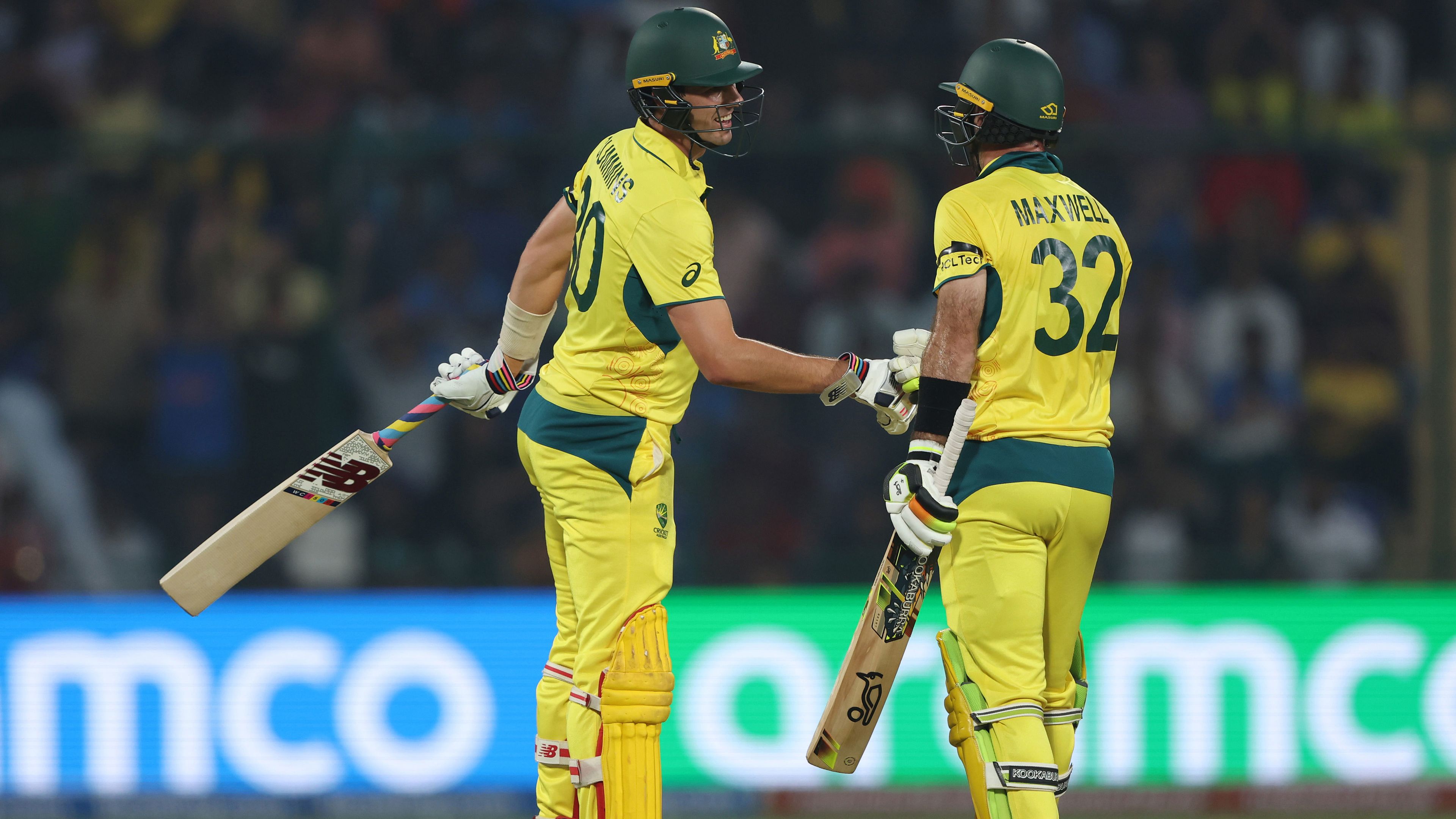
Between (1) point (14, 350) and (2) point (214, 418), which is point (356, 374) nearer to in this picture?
(2) point (214, 418)

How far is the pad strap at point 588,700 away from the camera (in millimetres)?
4957

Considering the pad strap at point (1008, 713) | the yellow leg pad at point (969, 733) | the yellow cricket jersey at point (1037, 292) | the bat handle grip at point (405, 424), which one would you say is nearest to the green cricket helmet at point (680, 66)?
the yellow cricket jersey at point (1037, 292)

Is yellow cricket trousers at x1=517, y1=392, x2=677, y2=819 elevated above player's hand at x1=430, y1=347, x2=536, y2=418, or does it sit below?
below

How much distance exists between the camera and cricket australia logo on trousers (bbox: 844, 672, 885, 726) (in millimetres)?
5152

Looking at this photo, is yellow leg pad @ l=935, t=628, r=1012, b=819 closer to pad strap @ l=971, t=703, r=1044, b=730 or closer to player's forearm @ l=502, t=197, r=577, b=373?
pad strap @ l=971, t=703, r=1044, b=730

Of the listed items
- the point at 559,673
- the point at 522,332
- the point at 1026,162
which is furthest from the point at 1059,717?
the point at 522,332

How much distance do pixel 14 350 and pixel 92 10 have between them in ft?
9.15

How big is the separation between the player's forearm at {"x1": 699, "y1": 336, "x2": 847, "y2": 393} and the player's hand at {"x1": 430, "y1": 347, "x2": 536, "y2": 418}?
95cm

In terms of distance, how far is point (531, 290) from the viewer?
5484 millimetres

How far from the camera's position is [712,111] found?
509 cm

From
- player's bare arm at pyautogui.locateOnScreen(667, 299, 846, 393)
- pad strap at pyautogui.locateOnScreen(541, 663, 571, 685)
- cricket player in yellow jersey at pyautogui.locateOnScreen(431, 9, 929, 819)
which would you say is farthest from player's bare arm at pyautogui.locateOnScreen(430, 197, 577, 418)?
pad strap at pyautogui.locateOnScreen(541, 663, 571, 685)

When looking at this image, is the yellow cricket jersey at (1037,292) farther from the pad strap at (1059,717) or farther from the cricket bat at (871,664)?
the pad strap at (1059,717)

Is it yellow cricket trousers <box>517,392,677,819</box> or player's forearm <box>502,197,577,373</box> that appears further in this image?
player's forearm <box>502,197,577,373</box>

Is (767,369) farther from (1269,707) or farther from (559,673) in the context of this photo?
(1269,707)
